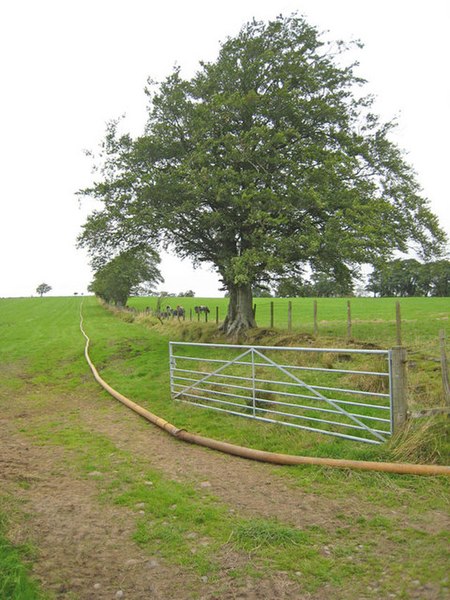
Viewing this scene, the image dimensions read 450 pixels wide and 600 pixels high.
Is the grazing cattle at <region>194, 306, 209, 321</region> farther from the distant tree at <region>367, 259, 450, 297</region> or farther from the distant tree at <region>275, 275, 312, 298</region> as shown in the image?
the distant tree at <region>367, 259, 450, 297</region>

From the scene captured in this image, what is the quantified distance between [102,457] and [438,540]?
4931mm

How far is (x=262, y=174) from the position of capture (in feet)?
55.1

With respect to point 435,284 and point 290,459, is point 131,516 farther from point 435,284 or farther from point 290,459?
point 435,284

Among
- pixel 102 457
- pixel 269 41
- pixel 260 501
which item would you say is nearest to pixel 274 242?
pixel 269 41

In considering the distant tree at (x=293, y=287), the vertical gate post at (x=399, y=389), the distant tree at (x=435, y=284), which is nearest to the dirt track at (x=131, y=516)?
the vertical gate post at (x=399, y=389)

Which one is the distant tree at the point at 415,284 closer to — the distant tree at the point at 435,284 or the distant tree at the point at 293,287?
the distant tree at the point at 435,284

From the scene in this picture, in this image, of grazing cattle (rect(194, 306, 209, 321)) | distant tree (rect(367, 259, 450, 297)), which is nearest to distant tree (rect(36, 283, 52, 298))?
distant tree (rect(367, 259, 450, 297))

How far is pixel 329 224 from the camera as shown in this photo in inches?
618

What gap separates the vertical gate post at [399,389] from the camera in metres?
6.09

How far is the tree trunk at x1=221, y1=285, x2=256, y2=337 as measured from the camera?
19.9 meters

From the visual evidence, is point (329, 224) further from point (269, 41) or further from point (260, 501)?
point (260, 501)

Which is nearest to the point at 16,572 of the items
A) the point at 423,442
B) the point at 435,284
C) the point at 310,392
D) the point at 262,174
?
the point at 423,442

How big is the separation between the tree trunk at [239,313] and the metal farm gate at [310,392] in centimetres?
542

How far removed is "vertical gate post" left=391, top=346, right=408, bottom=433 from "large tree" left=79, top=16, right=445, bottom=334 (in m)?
9.27
